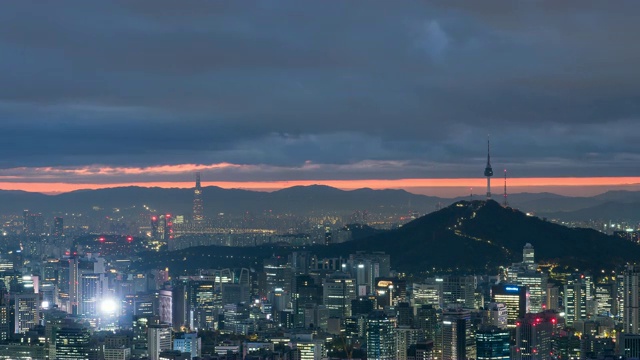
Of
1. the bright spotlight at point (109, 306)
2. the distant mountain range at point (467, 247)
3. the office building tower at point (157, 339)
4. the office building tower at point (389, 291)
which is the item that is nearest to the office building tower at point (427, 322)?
the office building tower at point (389, 291)

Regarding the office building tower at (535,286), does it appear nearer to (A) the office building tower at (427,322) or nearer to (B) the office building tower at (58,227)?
(A) the office building tower at (427,322)

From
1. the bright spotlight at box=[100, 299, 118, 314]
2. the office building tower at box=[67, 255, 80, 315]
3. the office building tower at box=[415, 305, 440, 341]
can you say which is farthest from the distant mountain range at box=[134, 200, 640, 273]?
the office building tower at box=[415, 305, 440, 341]

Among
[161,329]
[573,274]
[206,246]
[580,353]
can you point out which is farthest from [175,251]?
[580,353]

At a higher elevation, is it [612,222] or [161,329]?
[612,222]

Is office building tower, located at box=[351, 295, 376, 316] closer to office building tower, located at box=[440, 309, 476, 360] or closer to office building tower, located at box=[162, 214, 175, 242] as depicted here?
office building tower, located at box=[440, 309, 476, 360]

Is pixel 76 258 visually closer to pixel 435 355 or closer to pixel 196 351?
pixel 196 351

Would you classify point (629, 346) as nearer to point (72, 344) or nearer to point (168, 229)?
point (72, 344)
